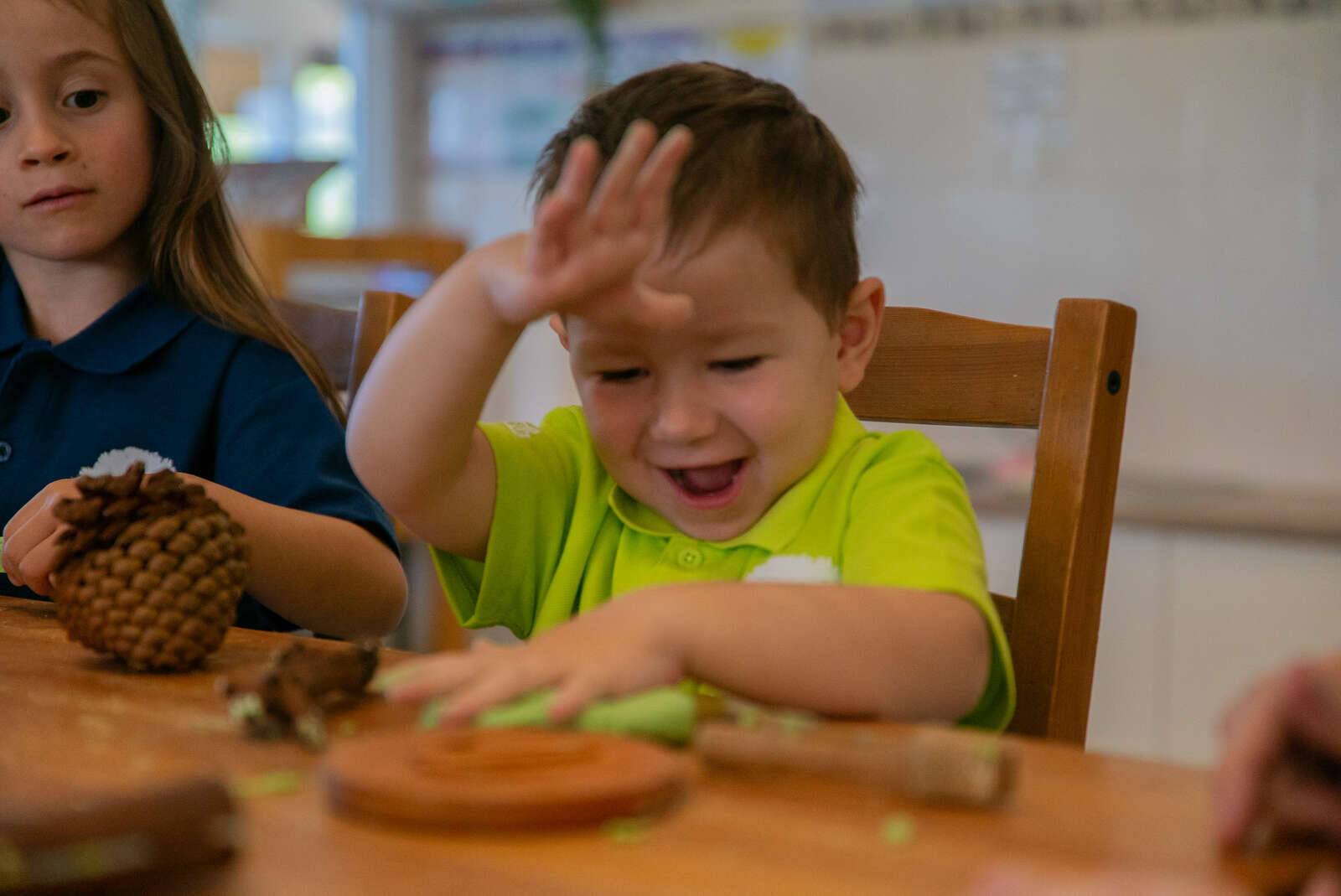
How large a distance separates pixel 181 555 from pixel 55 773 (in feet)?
0.74

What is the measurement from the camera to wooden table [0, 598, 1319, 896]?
0.44m

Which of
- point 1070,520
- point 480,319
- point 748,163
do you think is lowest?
point 1070,520

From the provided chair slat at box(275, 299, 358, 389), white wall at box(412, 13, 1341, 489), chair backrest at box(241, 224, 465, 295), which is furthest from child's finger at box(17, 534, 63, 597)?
white wall at box(412, 13, 1341, 489)

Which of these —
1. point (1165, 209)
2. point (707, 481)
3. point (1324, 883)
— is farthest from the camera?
point (1165, 209)

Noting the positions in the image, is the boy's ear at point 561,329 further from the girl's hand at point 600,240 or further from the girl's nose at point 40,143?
the girl's nose at point 40,143

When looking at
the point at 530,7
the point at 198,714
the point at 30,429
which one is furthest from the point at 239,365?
the point at 530,7

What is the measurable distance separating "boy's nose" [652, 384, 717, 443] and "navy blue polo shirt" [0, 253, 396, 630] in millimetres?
395

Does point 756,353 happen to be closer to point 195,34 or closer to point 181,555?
point 181,555

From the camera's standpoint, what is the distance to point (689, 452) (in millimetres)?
891

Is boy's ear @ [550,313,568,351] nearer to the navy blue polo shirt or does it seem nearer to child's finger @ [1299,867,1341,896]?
the navy blue polo shirt

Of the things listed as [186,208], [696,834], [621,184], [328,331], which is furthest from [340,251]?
[696,834]

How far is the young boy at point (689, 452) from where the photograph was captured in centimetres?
67

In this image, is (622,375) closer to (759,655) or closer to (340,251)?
(759,655)

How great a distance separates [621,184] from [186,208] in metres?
0.73
